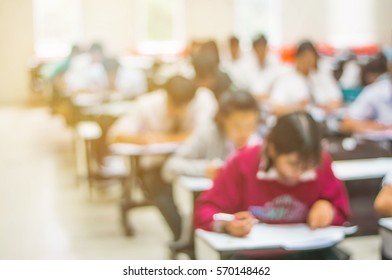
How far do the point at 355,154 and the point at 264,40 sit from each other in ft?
4.80

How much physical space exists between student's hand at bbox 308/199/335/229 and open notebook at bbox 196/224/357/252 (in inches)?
1.0

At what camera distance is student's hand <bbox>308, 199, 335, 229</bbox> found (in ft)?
6.46

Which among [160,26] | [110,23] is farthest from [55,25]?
[160,26]

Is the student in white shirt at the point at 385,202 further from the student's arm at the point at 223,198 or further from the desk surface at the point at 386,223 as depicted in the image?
the student's arm at the point at 223,198

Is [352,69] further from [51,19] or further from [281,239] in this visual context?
[281,239]

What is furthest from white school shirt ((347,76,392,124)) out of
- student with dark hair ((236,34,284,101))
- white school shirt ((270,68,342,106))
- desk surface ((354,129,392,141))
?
student with dark hair ((236,34,284,101))

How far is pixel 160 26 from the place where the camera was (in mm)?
2977

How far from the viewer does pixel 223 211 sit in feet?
6.70

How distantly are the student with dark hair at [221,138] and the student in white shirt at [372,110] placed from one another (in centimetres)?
123

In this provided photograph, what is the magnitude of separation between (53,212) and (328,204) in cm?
166

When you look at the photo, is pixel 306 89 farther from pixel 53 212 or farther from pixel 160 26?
pixel 53 212

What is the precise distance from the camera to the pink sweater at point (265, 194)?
6.81ft

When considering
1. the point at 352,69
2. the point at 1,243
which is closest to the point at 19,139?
the point at 1,243

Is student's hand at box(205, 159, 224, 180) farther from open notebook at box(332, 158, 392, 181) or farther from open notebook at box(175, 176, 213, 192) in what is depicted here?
open notebook at box(332, 158, 392, 181)
